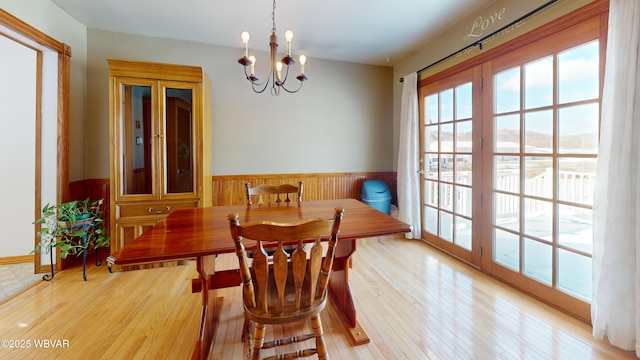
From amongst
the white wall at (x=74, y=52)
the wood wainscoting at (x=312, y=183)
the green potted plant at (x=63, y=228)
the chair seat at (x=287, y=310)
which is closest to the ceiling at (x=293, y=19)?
the white wall at (x=74, y=52)

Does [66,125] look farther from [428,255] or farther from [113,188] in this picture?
[428,255]

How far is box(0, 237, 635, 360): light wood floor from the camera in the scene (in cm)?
154

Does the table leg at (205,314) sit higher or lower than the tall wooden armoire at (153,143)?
lower

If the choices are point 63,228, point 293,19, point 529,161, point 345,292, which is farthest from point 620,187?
point 63,228

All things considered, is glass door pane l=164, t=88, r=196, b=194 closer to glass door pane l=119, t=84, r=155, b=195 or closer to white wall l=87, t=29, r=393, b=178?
glass door pane l=119, t=84, r=155, b=195

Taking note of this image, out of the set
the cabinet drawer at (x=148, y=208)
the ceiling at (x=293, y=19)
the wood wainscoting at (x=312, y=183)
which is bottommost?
the cabinet drawer at (x=148, y=208)

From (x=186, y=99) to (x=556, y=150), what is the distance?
11.1 ft

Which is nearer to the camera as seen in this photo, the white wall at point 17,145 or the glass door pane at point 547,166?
the glass door pane at point 547,166

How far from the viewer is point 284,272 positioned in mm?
1171

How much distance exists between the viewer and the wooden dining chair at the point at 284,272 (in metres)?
1.06

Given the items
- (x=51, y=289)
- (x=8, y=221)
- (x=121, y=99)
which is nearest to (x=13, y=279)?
(x=51, y=289)

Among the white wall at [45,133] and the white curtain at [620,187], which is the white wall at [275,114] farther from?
the white curtain at [620,187]

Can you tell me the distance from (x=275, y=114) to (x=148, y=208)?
188cm

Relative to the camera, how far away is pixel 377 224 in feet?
5.05
